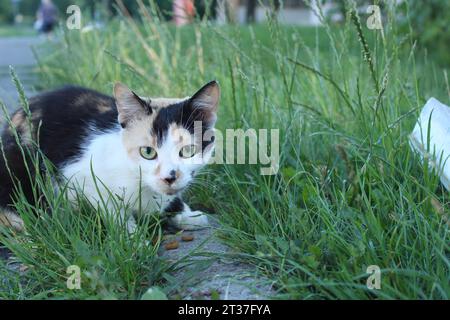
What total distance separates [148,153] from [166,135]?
0.28 ft

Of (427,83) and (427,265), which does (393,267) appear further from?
(427,83)

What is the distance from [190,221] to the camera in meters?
2.08

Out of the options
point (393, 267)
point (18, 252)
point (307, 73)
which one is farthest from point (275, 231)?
point (307, 73)

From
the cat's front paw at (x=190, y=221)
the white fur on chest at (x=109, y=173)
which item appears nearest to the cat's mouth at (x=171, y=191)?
the white fur on chest at (x=109, y=173)

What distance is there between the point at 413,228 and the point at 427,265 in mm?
143

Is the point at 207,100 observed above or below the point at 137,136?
above

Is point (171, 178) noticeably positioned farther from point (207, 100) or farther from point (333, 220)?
point (333, 220)

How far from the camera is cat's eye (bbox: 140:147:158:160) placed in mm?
1866

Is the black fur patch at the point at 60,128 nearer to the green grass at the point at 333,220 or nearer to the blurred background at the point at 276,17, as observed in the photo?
the green grass at the point at 333,220

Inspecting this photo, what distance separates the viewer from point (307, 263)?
1458 mm

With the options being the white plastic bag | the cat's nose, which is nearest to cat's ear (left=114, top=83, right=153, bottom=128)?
the cat's nose

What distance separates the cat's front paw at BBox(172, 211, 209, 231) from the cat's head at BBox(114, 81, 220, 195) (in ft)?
0.66

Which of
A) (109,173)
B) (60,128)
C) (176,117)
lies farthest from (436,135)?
(60,128)

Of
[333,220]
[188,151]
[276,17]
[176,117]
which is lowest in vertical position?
[333,220]
